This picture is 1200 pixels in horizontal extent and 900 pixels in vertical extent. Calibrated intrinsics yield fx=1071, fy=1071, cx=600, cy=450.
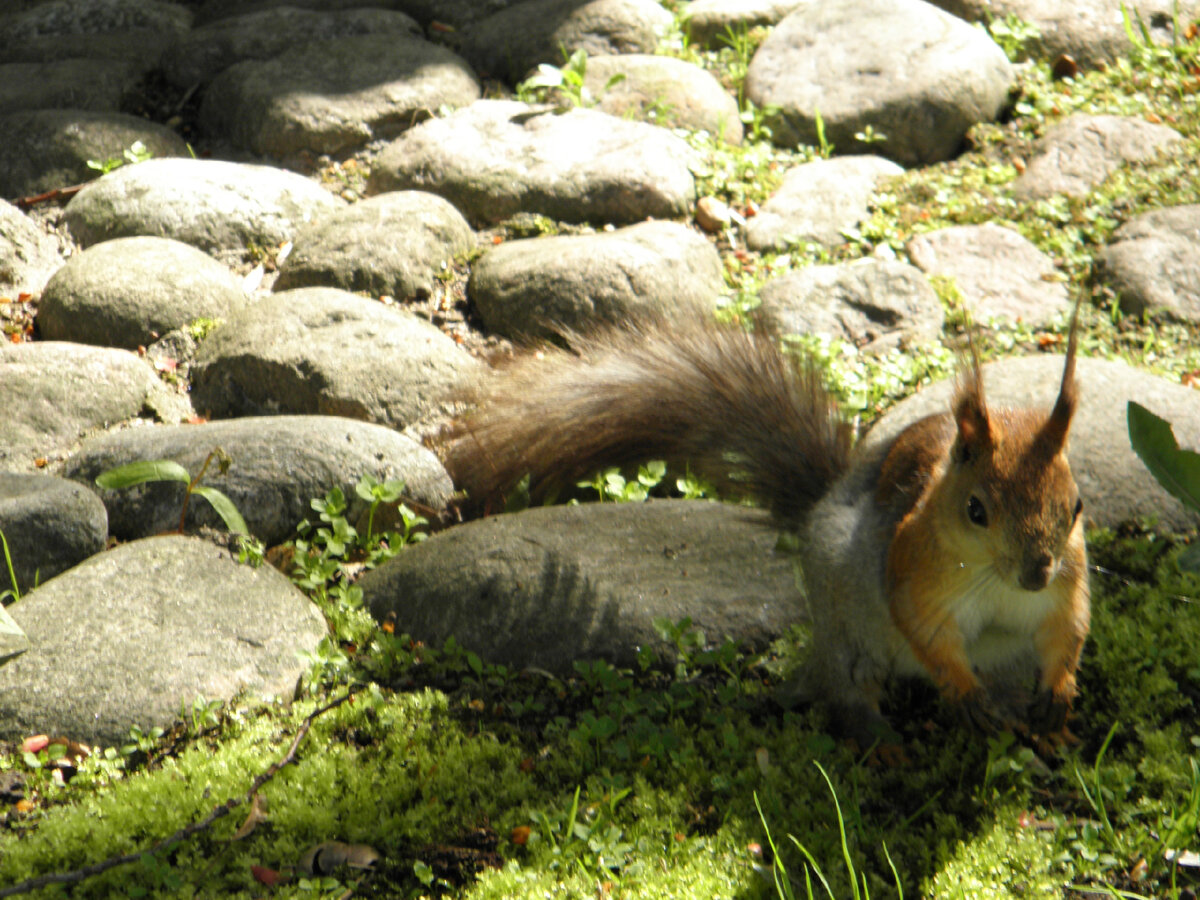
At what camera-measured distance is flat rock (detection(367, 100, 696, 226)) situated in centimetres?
456

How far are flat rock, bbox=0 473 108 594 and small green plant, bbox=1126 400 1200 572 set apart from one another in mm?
2529

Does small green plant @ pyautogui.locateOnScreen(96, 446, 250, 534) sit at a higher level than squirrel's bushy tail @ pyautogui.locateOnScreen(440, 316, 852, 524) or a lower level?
lower

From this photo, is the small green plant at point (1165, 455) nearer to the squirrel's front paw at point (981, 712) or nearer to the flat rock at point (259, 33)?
the squirrel's front paw at point (981, 712)

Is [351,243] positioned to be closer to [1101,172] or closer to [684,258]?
[684,258]

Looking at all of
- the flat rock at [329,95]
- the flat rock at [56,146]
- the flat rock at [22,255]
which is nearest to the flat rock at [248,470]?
the flat rock at [22,255]

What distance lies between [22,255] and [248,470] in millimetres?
1748

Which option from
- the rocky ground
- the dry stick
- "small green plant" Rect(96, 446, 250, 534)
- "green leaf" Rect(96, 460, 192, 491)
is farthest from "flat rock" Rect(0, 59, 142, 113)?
the dry stick

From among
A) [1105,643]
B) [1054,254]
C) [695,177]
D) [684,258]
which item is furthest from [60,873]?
[1054,254]

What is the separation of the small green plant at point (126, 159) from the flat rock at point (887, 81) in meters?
2.85

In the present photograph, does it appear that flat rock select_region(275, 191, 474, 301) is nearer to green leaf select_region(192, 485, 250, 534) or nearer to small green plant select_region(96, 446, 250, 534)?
small green plant select_region(96, 446, 250, 534)

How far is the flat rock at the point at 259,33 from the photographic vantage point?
5.28 m

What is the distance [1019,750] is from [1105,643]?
0.45 metres

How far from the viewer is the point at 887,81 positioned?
16.9ft

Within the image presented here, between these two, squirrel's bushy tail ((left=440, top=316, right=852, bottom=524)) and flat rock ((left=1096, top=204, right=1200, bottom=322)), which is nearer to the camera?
squirrel's bushy tail ((left=440, top=316, right=852, bottom=524))
